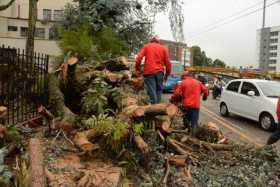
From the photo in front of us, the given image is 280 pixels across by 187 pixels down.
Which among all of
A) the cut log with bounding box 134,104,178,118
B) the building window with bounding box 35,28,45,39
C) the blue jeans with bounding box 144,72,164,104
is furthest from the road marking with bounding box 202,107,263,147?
the building window with bounding box 35,28,45,39

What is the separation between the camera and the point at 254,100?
13.9 meters

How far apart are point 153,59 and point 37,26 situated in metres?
28.4

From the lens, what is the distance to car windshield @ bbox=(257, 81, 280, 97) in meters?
13.6

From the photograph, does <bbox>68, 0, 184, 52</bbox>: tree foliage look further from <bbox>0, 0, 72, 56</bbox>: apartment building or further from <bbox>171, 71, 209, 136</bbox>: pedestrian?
<bbox>171, 71, 209, 136</bbox>: pedestrian

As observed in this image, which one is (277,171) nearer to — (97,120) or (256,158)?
(256,158)

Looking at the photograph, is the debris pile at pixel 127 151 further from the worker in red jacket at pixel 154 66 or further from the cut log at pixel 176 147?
the worker in red jacket at pixel 154 66

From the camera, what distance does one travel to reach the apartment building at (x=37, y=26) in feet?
100

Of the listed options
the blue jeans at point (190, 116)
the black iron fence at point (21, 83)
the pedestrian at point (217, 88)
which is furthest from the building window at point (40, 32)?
the blue jeans at point (190, 116)

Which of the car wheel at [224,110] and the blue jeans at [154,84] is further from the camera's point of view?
the car wheel at [224,110]

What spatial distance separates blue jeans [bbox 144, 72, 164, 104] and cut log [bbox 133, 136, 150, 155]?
2.77m

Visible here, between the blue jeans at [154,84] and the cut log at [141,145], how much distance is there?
2.77 m

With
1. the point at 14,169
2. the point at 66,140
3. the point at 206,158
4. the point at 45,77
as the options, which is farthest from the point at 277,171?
the point at 45,77

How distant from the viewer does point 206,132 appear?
8289mm

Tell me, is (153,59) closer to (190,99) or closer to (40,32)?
(190,99)
